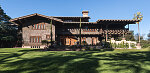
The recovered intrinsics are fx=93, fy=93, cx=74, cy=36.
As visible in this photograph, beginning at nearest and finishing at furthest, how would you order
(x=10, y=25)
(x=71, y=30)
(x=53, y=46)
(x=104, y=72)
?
(x=104, y=72) < (x=53, y=46) < (x=10, y=25) < (x=71, y=30)

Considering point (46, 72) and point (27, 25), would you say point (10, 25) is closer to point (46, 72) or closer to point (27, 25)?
point (27, 25)

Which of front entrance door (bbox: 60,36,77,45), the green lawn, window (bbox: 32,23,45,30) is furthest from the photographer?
front entrance door (bbox: 60,36,77,45)

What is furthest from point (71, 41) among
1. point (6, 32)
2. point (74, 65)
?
point (74, 65)

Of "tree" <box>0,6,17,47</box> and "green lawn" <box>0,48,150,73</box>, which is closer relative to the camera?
"green lawn" <box>0,48,150,73</box>

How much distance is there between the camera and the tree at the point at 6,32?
1858cm

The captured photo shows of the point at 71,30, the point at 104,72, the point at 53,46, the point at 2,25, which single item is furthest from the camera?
the point at 71,30

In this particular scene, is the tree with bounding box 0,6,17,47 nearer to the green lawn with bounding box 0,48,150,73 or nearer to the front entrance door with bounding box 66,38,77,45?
the front entrance door with bounding box 66,38,77,45

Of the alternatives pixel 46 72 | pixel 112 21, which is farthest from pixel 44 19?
pixel 46 72

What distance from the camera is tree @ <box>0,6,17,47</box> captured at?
18.6 metres

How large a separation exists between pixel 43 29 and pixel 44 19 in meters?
2.17

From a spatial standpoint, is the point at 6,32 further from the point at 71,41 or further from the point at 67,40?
the point at 71,41

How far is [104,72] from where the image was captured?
3438 millimetres

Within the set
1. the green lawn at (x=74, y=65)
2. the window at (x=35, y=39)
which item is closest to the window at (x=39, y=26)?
the window at (x=35, y=39)

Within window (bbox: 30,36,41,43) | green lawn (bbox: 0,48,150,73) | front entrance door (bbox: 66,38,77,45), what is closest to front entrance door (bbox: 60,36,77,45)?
front entrance door (bbox: 66,38,77,45)
